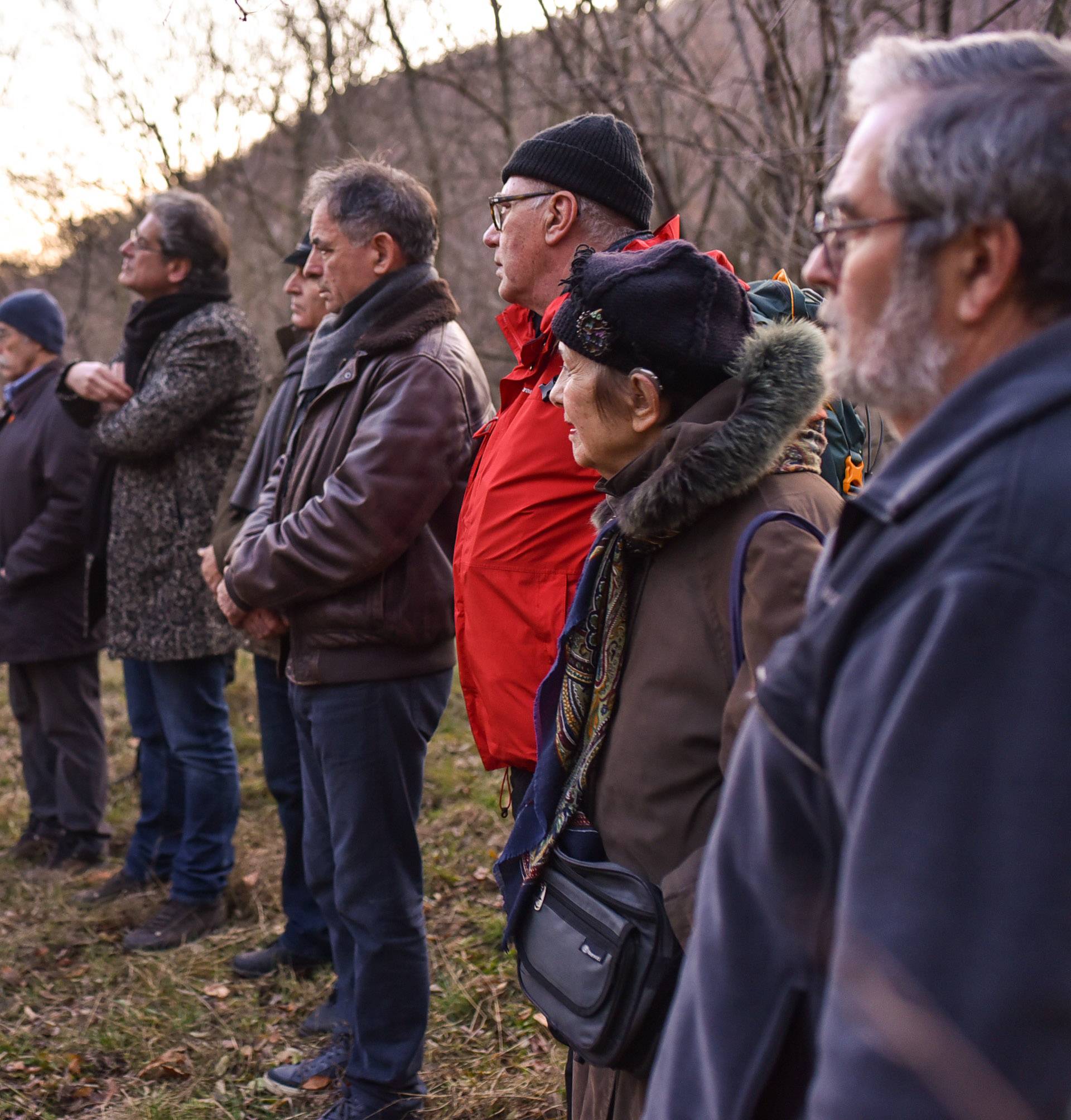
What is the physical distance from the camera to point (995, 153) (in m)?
0.97

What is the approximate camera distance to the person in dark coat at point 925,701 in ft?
2.82

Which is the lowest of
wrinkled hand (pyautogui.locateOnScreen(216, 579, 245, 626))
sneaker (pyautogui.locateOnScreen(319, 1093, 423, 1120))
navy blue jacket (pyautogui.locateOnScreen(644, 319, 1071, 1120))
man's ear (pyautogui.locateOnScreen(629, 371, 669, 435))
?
sneaker (pyautogui.locateOnScreen(319, 1093, 423, 1120))

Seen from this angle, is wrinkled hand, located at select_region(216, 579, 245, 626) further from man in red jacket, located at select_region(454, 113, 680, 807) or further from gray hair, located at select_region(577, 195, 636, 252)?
gray hair, located at select_region(577, 195, 636, 252)

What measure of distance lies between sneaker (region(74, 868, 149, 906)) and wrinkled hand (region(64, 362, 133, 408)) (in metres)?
1.92

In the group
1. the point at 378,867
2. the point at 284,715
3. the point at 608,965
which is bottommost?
the point at 378,867

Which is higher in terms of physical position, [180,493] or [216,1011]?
[180,493]

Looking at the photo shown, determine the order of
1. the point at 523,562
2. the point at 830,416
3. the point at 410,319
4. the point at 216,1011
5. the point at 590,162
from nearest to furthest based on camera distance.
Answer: the point at 830,416 < the point at 523,562 < the point at 590,162 < the point at 410,319 < the point at 216,1011

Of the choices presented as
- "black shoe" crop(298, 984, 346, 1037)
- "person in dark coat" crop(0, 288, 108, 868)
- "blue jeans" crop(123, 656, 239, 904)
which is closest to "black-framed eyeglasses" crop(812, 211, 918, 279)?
"black shoe" crop(298, 984, 346, 1037)

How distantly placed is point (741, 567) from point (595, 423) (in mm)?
468

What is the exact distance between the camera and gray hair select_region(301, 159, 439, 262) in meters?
3.20

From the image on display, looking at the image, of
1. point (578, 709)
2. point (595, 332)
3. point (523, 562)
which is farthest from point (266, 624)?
point (595, 332)

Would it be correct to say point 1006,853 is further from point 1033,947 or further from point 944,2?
point 944,2

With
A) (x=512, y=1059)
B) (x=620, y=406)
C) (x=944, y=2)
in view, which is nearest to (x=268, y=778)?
(x=512, y=1059)

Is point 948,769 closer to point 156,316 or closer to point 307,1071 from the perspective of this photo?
point 307,1071
